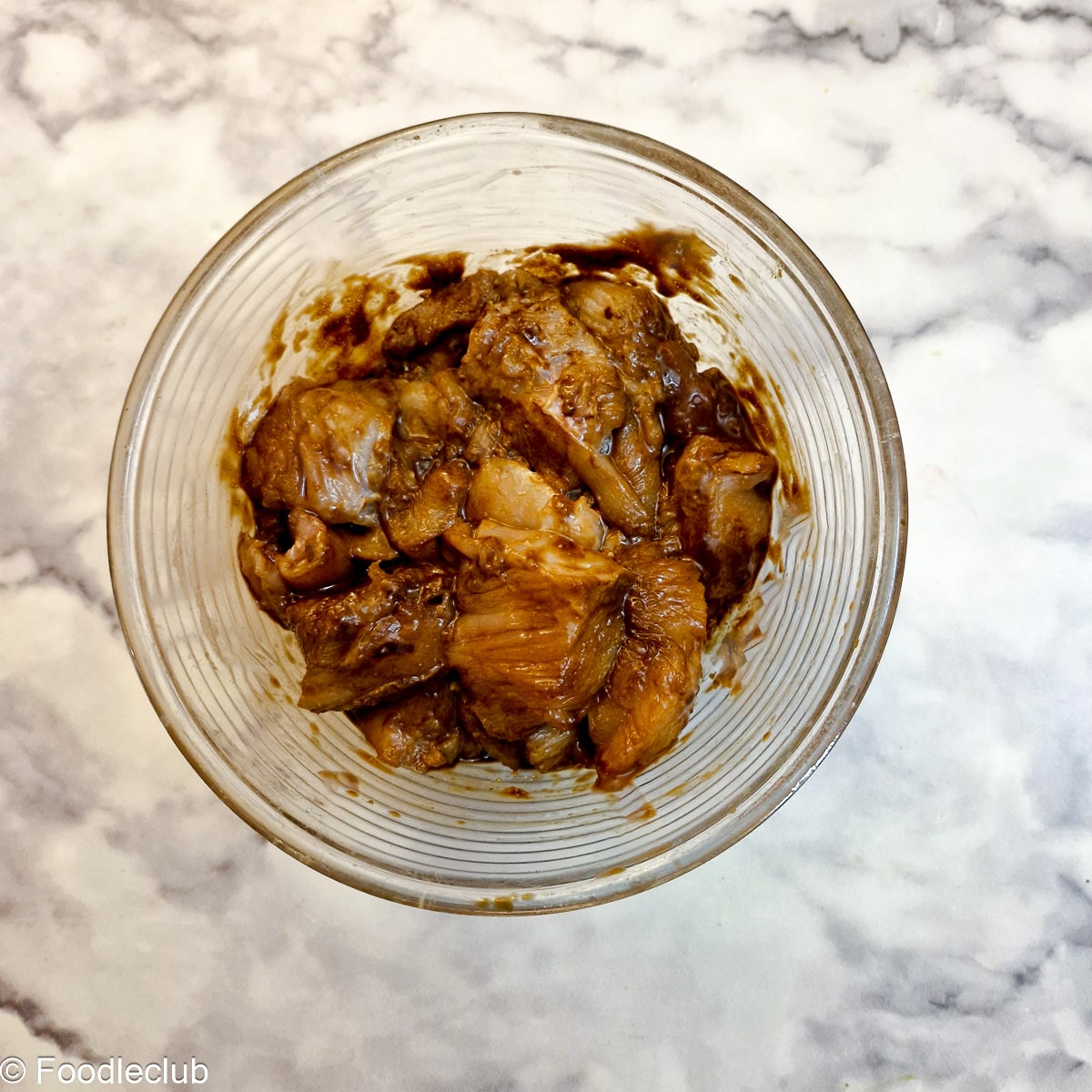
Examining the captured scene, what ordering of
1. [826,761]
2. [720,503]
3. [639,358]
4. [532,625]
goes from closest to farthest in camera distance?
[532,625]
[720,503]
[639,358]
[826,761]

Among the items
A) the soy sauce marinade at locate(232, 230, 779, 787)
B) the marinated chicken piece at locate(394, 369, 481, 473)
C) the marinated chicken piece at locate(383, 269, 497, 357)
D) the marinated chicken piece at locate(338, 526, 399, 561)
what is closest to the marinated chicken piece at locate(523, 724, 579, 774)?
the soy sauce marinade at locate(232, 230, 779, 787)

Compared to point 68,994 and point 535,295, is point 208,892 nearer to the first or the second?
point 68,994

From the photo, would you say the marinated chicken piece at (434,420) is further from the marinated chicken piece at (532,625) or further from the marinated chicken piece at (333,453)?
the marinated chicken piece at (532,625)

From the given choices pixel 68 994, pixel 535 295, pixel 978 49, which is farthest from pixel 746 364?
pixel 68 994

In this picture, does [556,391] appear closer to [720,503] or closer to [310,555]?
[720,503]

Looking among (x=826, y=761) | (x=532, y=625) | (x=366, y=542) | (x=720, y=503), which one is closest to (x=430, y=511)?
(x=366, y=542)

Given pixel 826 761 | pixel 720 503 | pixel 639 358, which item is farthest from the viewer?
pixel 826 761

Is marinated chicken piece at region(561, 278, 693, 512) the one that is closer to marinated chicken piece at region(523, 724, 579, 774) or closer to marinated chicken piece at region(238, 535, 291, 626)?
marinated chicken piece at region(523, 724, 579, 774)

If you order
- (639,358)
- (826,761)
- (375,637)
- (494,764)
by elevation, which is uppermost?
(639,358)
